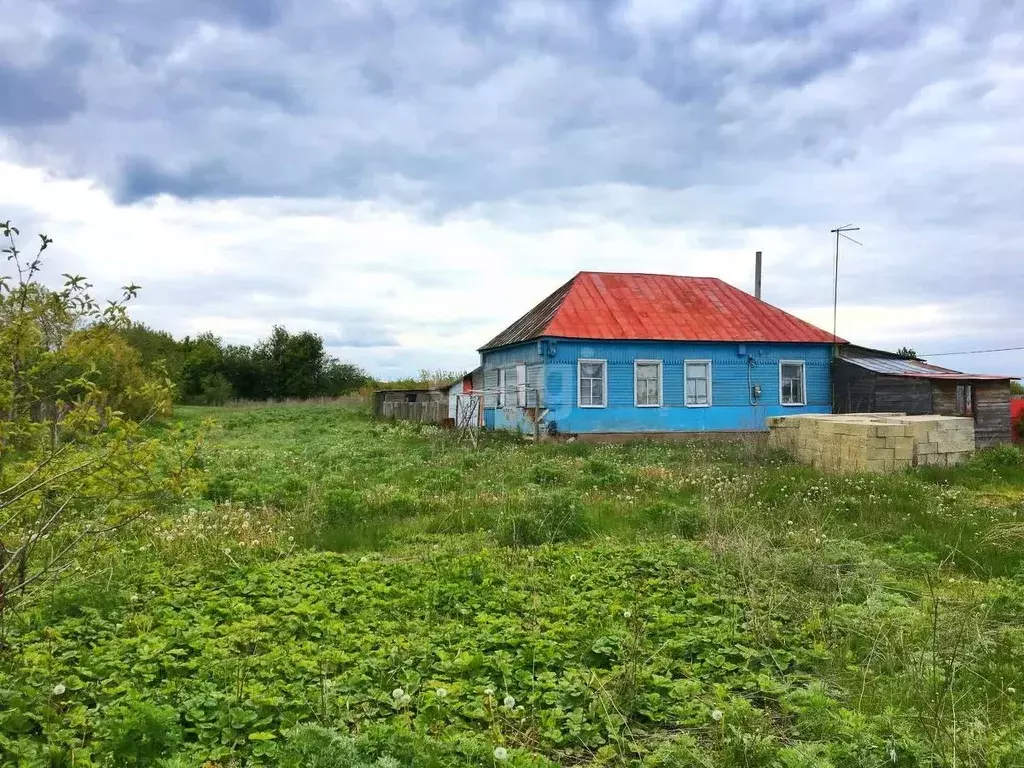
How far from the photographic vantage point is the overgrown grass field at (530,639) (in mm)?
3398

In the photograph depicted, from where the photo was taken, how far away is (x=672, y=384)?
75.3 feet

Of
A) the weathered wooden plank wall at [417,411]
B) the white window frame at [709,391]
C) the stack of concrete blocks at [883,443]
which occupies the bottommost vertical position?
the stack of concrete blocks at [883,443]

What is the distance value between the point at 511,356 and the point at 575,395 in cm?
345

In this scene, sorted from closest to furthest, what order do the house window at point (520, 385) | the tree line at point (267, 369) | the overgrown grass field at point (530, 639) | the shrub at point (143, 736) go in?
the shrub at point (143, 736), the overgrown grass field at point (530, 639), the house window at point (520, 385), the tree line at point (267, 369)

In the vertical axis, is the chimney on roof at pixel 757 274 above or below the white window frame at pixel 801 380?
above

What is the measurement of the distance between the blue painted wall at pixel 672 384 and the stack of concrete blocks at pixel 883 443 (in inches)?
284

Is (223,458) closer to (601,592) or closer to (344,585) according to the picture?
(344,585)

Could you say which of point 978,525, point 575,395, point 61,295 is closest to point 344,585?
point 61,295

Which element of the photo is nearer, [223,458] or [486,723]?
[486,723]

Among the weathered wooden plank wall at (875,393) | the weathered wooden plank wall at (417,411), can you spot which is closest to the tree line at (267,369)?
the weathered wooden plank wall at (417,411)

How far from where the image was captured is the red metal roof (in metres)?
22.4

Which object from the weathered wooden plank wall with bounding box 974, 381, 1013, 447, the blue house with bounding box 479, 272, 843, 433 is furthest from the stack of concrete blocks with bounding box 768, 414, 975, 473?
the blue house with bounding box 479, 272, 843, 433

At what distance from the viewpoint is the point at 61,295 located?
13.1ft

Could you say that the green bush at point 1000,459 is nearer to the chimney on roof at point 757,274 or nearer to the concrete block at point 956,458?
the concrete block at point 956,458
